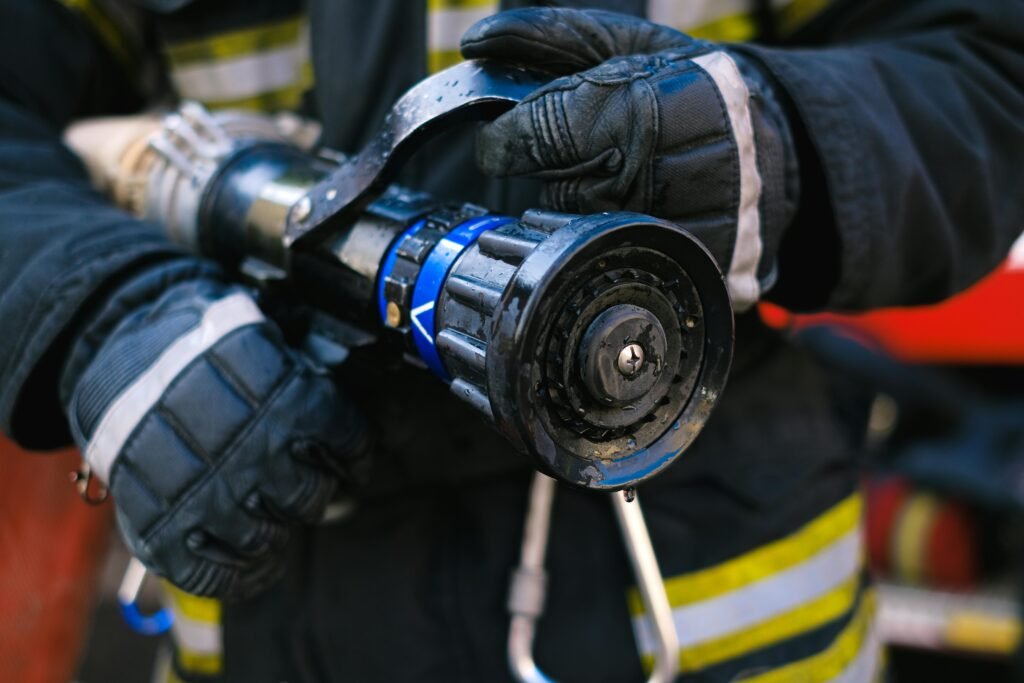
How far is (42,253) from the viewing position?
90cm

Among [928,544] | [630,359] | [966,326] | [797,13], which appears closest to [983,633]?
[928,544]

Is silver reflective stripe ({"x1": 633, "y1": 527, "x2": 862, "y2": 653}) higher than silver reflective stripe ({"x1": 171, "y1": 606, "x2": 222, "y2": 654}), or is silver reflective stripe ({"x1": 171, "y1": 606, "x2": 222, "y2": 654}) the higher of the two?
silver reflective stripe ({"x1": 633, "y1": 527, "x2": 862, "y2": 653})

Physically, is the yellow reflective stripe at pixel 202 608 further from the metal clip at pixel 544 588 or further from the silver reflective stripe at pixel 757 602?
the silver reflective stripe at pixel 757 602

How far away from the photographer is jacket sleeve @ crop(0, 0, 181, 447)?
876 millimetres

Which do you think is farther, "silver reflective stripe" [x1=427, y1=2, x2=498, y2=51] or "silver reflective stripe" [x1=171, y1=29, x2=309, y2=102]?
"silver reflective stripe" [x1=171, y1=29, x2=309, y2=102]

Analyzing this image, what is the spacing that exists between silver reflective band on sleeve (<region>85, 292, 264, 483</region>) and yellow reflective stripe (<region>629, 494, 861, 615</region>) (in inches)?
22.4

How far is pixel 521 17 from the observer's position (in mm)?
704

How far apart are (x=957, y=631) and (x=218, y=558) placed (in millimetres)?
2073

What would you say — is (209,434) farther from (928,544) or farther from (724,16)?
(928,544)

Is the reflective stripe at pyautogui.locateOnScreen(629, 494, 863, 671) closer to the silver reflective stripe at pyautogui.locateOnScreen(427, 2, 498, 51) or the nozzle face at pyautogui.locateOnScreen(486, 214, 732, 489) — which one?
the nozzle face at pyautogui.locateOnScreen(486, 214, 732, 489)

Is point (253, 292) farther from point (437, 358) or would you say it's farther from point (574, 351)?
point (574, 351)

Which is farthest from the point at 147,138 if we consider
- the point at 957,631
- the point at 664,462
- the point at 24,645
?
the point at 957,631

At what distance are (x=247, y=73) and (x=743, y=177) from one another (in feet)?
2.73

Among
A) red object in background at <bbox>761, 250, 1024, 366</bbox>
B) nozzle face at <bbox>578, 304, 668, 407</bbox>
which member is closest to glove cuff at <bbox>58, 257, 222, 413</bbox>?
nozzle face at <bbox>578, 304, 668, 407</bbox>
